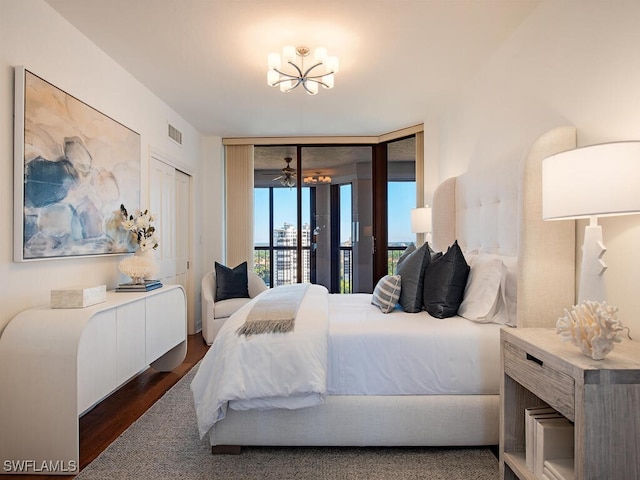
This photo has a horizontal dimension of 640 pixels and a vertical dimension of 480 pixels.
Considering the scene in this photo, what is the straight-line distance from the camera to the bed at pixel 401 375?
1.96 metres

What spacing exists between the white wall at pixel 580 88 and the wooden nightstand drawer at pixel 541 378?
480 millimetres

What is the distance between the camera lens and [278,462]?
200 centimetres

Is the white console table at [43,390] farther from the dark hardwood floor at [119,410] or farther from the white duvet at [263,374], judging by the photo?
the white duvet at [263,374]

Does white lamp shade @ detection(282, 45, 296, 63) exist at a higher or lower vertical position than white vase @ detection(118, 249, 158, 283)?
higher

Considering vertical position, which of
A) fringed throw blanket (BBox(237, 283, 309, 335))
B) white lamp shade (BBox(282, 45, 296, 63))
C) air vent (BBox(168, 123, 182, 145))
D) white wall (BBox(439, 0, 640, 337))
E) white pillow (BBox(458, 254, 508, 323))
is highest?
white lamp shade (BBox(282, 45, 296, 63))

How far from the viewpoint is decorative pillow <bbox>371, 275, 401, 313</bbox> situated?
2.56 metres

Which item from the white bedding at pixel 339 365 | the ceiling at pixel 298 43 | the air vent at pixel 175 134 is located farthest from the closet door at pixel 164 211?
the white bedding at pixel 339 365

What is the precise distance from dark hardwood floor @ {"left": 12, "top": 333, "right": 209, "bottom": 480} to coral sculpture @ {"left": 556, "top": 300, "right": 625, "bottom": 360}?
2.30 m

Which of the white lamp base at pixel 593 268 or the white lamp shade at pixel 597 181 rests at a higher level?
the white lamp shade at pixel 597 181

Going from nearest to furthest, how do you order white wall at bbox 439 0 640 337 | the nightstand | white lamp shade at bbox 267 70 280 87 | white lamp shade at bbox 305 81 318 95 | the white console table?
1. the nightstand
2. white wall at bbox 439 0 640 337
3. the white console table
4. white lamp shade at bbox 267 70 280 87
5. white lamp shade at bbox 305 81 318 95

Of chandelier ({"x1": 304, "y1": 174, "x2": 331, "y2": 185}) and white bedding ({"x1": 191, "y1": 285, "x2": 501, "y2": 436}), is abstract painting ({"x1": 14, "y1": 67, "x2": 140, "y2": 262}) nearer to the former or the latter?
white bedding ({"x1": 191, "y1": 285, "x2": 501, "y2": 436})

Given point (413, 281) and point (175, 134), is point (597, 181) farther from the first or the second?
point (175, 134)

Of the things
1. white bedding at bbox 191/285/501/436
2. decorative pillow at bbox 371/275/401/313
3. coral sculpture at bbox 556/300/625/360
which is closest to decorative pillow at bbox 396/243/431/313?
decorative pillow at bbox 371/275/401/313

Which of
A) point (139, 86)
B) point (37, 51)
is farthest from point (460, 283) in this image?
point (139, 86)
